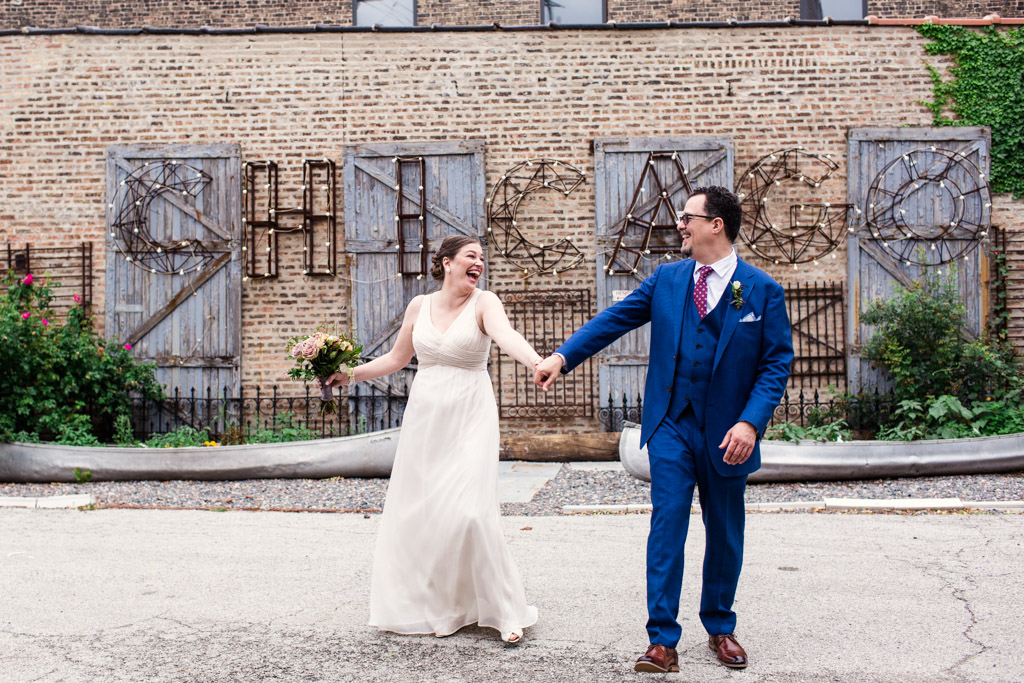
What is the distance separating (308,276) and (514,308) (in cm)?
262

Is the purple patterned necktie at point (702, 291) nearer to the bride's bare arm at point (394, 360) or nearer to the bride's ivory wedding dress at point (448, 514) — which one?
the bride's ivory wedding dress at point (448, 514)

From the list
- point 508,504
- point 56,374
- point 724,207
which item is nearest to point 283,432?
point 56,374

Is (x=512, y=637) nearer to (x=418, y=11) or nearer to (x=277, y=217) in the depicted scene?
(x=277, y=217)

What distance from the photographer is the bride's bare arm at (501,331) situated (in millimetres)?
Result: 4207

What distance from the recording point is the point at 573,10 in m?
15.4

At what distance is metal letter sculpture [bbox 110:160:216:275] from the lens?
1162 cm

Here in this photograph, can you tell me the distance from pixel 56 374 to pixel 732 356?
28.2 feet

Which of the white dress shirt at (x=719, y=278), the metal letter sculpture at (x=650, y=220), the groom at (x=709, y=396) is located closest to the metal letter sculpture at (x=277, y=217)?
the metal letter sculpture at (x=650, y=220)

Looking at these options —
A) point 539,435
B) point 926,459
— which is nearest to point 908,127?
point 926,459

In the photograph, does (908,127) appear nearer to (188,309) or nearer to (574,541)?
(574,541)

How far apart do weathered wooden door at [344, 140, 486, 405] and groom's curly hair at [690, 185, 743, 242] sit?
757cm

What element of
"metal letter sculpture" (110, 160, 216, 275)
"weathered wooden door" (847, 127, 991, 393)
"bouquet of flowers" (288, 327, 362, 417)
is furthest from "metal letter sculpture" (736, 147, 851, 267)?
"bouquet of flowers" (288, 327, 362, 417)

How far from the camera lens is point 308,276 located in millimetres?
11617

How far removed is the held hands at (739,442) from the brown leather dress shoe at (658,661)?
80 centimetres
